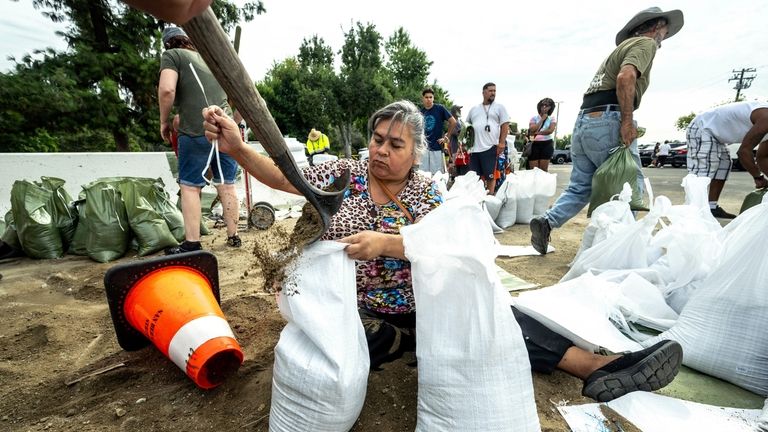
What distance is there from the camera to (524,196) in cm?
427

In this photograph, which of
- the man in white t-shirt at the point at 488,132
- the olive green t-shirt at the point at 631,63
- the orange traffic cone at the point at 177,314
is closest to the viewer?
the orange traffic cone at the point at 177,314

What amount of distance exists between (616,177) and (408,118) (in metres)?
1.95

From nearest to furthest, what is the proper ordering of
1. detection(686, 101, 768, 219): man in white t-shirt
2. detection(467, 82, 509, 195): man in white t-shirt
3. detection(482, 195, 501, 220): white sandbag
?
detection(686, 101, 768, 219): man in white t-shirt < detection(482, 195, 501, 220): white sandbag < detection(467, 82, 509, 195): man in white t-shirt

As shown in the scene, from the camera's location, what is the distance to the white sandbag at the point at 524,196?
166 inches

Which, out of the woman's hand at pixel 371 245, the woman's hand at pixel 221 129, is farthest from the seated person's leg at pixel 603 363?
the woman's hand at pixel 221 129

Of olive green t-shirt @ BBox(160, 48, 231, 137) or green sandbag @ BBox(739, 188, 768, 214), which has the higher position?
olive green t-shirt @ BBox(160, 48, 231, 137)

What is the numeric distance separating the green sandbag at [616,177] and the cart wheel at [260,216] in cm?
335

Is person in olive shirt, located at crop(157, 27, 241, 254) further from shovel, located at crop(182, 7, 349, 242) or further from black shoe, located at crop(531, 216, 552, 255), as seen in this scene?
black shoe, located at crop(531, 216, 552, 255)

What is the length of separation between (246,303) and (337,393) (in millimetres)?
1277

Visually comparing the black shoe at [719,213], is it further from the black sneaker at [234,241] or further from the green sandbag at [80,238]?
the green sandbag at [80,238]

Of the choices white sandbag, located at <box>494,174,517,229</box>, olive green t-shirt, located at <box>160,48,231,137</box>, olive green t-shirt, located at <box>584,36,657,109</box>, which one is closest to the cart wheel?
olive green t-shirt, located at <box>160,48,231,137</box>

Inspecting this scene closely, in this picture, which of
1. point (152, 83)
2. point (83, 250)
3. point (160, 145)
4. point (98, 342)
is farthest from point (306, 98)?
point (98, 342)

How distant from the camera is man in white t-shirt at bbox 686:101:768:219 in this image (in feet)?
10.4

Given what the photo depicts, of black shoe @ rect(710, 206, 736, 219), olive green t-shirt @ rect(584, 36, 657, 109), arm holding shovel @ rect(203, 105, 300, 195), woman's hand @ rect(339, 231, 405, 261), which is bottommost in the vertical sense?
black shoe @ rect(710, 206, 736, 219)
